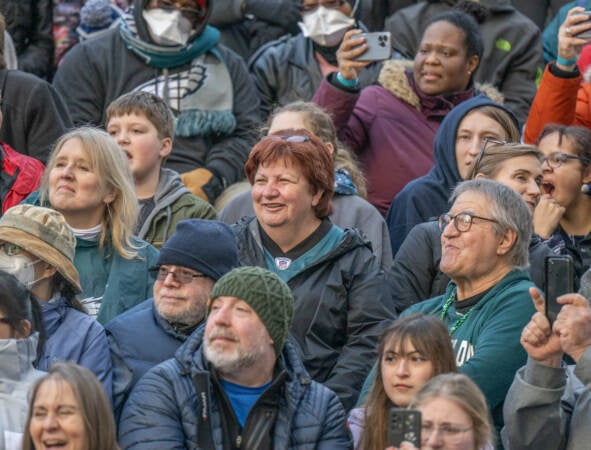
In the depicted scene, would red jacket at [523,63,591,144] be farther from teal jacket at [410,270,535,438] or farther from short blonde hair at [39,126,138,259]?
short blonde hair at [39,126,138,259]

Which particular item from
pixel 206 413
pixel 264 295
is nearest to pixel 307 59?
pixel 264 295

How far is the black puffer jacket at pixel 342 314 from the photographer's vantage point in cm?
702

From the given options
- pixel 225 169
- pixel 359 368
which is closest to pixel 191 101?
pixel 225 169

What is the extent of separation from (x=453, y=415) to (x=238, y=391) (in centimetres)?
99

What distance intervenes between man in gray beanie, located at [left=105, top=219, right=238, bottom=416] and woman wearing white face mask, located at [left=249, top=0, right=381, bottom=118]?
327cm

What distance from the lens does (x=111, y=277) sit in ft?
24.2

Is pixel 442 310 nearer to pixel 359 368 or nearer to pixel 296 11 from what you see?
pixel 359 368

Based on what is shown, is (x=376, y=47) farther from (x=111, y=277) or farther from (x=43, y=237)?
(x=43, y=237)

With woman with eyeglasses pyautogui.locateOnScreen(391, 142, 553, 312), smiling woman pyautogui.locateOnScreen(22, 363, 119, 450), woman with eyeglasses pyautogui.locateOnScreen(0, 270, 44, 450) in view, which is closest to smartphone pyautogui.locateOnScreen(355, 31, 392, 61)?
woman with eyeglasses pyautogui.locateOnScreen(391, 142, 553, 312)

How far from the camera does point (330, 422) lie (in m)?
6.32

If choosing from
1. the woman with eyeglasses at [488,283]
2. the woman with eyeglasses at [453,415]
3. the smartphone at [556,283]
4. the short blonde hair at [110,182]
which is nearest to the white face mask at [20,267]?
the short blonde hair at [110,182]

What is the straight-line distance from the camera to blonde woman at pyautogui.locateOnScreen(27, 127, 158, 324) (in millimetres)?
7375

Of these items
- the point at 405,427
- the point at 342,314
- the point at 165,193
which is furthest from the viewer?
the point at 165,193

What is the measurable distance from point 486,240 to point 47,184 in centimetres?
217
